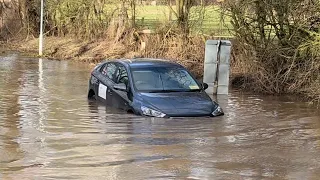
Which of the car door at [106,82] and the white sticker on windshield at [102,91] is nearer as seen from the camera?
the car door at [106,82]

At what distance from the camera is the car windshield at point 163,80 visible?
1415 cm

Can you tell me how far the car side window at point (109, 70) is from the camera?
15.5 m

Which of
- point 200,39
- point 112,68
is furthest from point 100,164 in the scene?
point 200,39

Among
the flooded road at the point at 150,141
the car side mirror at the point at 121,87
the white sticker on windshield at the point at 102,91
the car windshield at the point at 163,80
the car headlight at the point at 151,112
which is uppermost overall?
Result: the car windshield at the point at 163,80

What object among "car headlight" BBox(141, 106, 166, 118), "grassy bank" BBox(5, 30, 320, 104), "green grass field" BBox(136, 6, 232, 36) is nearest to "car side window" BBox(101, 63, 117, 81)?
"car headlight" BBox(141, 106, 166, 118)

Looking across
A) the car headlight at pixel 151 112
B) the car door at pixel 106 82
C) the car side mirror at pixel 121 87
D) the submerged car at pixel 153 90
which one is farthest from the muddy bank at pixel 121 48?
the car headlight at pixel 151 112

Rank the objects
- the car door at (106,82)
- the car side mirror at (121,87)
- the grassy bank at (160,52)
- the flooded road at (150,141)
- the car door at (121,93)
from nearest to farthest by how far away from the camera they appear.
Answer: the flooded road at (150,141) < the car door at (121,93) < the car side mirror at (121,87) < the car door at (106,82) < the grassy bank at (160,52)

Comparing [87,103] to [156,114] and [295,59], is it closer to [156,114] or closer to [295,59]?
[156,114]

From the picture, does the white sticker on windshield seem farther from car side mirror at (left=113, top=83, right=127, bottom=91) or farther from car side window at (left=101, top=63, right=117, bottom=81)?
car side mirror at (left=113, top=83, right=127, bottom=91)

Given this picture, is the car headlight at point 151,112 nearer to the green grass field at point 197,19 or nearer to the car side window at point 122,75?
the car side window at point 122,75

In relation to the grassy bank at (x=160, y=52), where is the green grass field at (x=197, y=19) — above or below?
above

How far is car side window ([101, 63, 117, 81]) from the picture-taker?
50.7 feet

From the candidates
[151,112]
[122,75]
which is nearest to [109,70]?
[122,75]

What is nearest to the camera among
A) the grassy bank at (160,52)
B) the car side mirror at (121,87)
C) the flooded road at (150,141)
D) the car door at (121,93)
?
the flooded road at (150,141)
